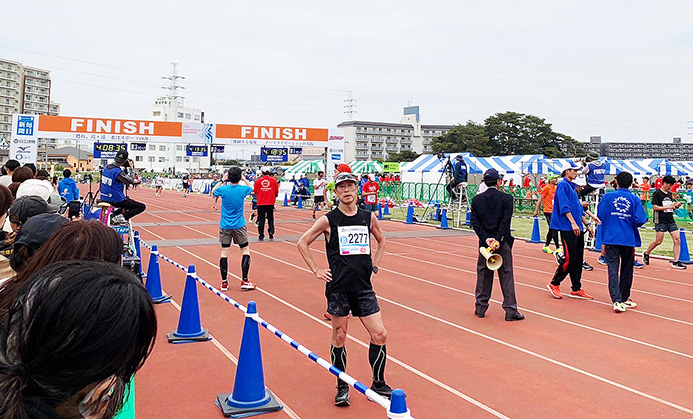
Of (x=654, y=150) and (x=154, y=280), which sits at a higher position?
(x=654, y=150)

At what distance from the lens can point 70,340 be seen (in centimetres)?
118

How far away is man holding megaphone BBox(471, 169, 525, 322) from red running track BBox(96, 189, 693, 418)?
0.97 feet

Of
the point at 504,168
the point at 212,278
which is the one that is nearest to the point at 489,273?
the point at 212,278

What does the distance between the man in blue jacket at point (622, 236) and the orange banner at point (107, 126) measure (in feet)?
84.4

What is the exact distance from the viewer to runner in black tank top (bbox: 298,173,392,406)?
452 cm

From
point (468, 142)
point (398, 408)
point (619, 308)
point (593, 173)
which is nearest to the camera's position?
point (398, 408)

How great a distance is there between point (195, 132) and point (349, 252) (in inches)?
1057

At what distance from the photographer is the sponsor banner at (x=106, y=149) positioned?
31.0m

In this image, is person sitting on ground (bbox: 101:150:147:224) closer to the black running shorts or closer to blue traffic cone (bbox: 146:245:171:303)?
blue traffic cone (bbox: 146:245:171:303)

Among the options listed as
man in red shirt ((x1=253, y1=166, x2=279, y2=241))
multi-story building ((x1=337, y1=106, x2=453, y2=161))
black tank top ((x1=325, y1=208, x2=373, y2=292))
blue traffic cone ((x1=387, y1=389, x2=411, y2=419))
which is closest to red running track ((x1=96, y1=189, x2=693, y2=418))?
black tank top ((x1=325, y1=208, x2=373, y2=292))

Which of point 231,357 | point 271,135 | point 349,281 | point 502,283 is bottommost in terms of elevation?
point 231,357

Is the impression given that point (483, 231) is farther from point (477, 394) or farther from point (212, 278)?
point (212, 278)

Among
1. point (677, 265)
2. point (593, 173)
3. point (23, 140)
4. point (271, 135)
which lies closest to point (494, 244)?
point (593, 173)

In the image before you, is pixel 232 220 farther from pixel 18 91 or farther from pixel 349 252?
pixel 18 91
